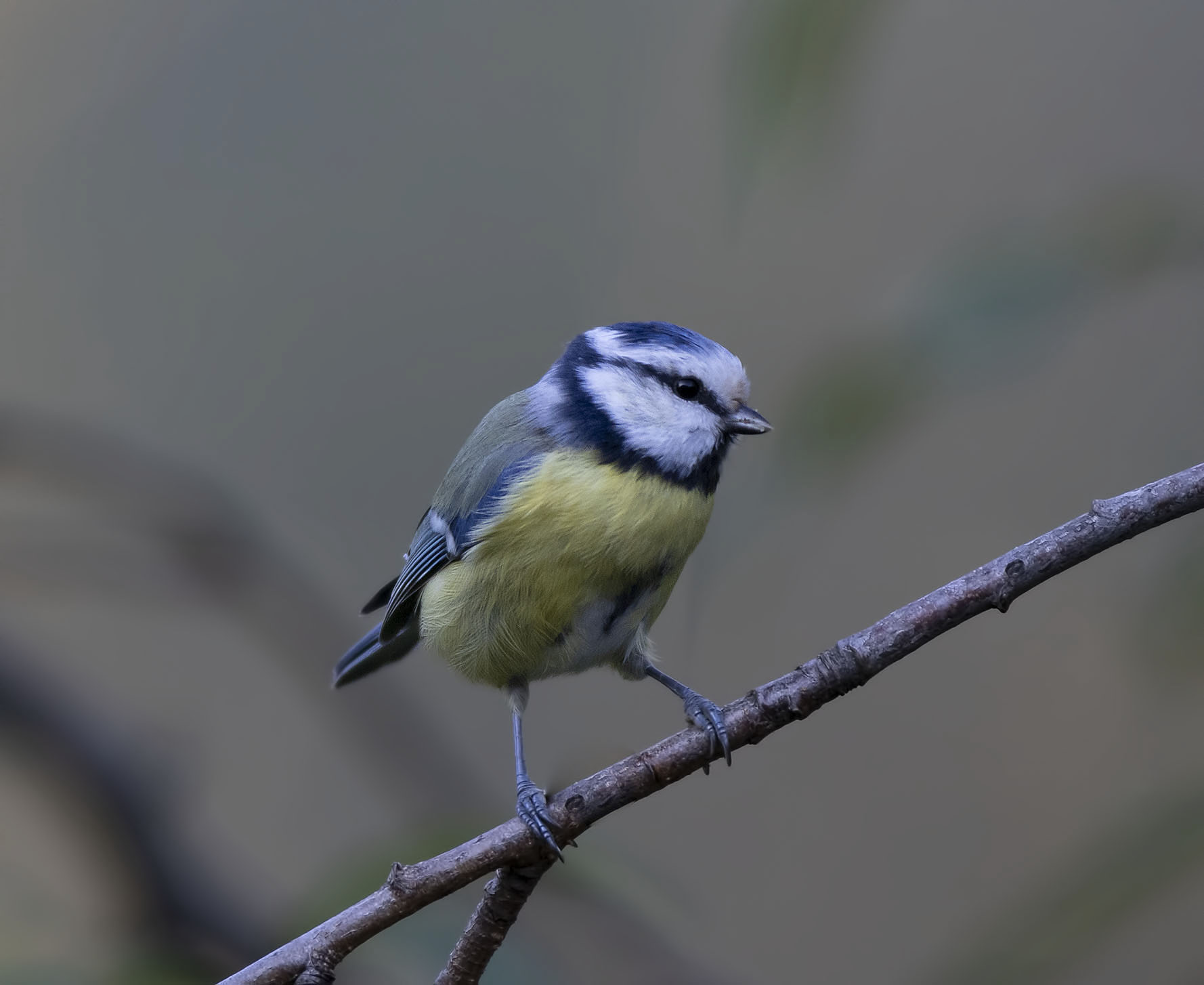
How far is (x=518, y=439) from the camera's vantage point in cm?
85

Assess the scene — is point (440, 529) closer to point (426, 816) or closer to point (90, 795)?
point (426, 816)

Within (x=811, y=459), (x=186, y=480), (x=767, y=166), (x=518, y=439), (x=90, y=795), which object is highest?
(x=767, y=166)

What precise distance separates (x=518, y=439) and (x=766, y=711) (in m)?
0.39

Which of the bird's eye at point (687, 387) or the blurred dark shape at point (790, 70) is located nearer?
the blurred dark shape at point (790, 70)

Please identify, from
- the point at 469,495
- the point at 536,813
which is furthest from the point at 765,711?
the point at 469,495

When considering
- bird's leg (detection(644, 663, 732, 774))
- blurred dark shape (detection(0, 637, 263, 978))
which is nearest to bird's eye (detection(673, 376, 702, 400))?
bird's leg (detection(644, 663, 732, 774))

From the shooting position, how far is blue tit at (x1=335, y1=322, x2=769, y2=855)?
30.4 inches

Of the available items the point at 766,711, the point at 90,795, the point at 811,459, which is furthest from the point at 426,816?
the point at 811,459

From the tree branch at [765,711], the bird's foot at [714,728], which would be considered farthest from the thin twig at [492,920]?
the bird's foot at [714,728]

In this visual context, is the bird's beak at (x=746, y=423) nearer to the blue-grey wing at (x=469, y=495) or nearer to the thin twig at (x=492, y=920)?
the blue-grey wing at (x=469, y=495)

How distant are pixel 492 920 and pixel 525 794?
179 millimetres

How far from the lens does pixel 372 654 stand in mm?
1047

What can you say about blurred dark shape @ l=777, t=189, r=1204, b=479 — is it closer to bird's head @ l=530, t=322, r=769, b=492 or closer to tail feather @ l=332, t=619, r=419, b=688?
bird's head @ l=530, t=322, r=769, b=492

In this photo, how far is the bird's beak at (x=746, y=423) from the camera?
0.79 meters
